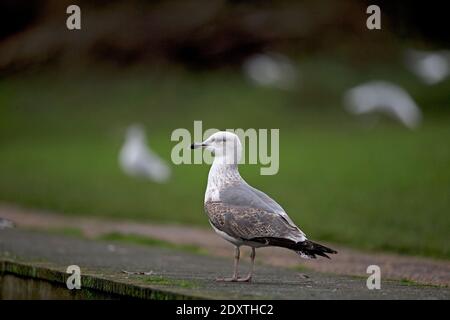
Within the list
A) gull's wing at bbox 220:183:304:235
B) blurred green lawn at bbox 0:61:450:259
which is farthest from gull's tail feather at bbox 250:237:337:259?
blurred green lawn at bbox 0:61:450:259

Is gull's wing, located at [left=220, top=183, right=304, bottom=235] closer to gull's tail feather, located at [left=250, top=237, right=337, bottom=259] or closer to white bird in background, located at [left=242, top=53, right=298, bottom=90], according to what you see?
gull's tail feather, located at [left=250, top=237, right=337, bottom=259]

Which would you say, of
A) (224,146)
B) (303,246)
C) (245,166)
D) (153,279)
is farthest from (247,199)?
(245,166)

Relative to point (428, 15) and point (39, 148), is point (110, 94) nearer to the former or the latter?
point (39, 148)

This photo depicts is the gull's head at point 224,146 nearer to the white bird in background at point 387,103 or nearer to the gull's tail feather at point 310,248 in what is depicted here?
the gull's tail feather at point 310,248

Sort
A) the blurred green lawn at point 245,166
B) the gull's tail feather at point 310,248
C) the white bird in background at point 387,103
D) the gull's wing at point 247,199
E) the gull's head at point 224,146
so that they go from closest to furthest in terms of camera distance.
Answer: the gull's tail feather at point 310,248
the gull's wing at point 247,199
the gull's head at point 224,146
the blurred green lawn at point 245,166
the white bird in background at point 387,103

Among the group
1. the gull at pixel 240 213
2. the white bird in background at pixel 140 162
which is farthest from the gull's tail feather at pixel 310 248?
the white bird in background at pixel 140 162

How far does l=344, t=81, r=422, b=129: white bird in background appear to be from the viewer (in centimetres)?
2553

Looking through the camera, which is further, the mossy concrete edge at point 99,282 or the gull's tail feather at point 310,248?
the gull's tail feather at point 310,248

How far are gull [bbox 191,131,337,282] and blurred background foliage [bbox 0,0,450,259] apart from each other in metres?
5.05

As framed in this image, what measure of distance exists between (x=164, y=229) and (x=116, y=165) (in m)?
7.92

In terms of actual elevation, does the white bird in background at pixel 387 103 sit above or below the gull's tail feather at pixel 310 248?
above

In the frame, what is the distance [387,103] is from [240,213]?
19.4m

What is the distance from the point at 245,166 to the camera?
67.7 feet

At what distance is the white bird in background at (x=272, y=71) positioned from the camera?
30859mm
